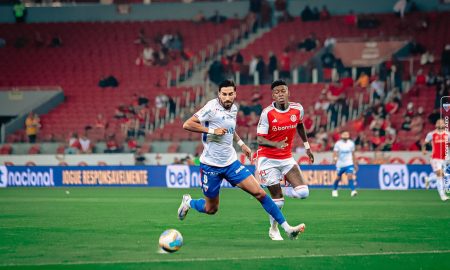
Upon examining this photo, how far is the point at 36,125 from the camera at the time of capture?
43.2m

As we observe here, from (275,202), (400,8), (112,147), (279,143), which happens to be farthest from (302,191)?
(400,8)

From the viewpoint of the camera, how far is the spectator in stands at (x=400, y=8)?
150ft

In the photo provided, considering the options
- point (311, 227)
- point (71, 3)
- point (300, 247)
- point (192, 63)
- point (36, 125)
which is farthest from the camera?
point (71, 3)

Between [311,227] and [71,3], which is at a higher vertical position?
[71,3]

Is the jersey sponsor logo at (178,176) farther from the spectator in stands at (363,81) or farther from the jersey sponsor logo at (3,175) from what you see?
the spectator in stands at (363,81)

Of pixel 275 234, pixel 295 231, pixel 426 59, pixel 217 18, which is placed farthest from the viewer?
pixel 217 18

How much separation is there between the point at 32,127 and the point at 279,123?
28.8 m

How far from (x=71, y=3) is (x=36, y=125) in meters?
11.2

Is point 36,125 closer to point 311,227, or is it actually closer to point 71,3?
point 71,3

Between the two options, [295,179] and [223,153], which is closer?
[223,153]

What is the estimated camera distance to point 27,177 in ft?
132

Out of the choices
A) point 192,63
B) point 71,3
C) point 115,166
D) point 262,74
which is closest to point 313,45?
point 262,74

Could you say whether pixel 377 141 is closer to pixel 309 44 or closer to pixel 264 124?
pixel 309 44

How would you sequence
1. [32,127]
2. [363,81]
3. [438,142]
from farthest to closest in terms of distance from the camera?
[32,127], [363,81], [438,142]
